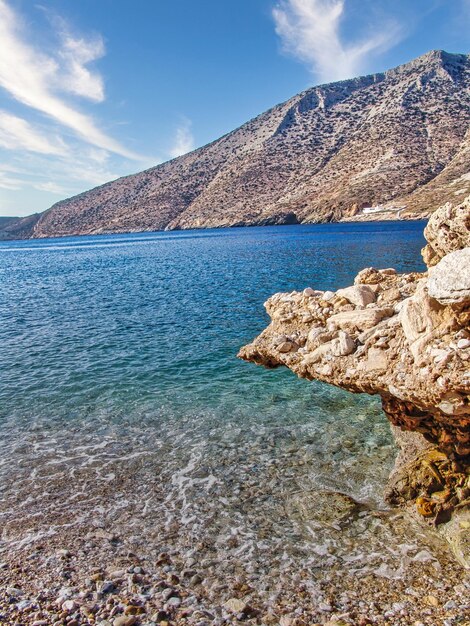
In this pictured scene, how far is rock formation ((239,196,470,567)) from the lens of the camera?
6.07 meters

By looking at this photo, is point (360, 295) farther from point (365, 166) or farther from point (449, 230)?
point (365, 166)

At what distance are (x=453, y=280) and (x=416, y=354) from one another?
4.31ft

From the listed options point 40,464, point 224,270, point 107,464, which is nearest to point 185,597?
point 107,464

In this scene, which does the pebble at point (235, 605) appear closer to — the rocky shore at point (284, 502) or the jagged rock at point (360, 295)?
the rocky shore at point (284, 502)

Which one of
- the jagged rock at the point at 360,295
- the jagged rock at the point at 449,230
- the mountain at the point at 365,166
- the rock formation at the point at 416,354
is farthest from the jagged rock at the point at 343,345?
the mountain at the point at 365,166

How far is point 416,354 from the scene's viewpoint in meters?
6.56

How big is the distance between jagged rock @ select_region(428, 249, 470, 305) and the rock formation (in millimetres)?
14

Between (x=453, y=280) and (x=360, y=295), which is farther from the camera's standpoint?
(x=360, y=295)

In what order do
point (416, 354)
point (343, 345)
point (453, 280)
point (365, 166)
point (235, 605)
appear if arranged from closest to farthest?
1. point (453, 280)
2. point (235, 605)
3. point (416, 354)
4. point (343, 345)
5. point (365, 166)

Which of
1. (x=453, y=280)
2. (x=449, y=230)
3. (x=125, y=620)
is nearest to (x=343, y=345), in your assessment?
(x=453, y=280)

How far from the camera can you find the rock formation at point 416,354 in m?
6.07

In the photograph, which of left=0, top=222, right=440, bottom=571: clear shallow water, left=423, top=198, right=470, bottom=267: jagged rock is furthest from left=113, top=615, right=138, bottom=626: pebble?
left=423, top=198, right=470, bottom=267: jagged rock

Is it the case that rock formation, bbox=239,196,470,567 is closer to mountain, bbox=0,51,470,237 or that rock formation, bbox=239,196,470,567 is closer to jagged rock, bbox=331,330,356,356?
jagged rock, bbox=331,330,356,356

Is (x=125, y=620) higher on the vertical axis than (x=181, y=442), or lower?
higher
